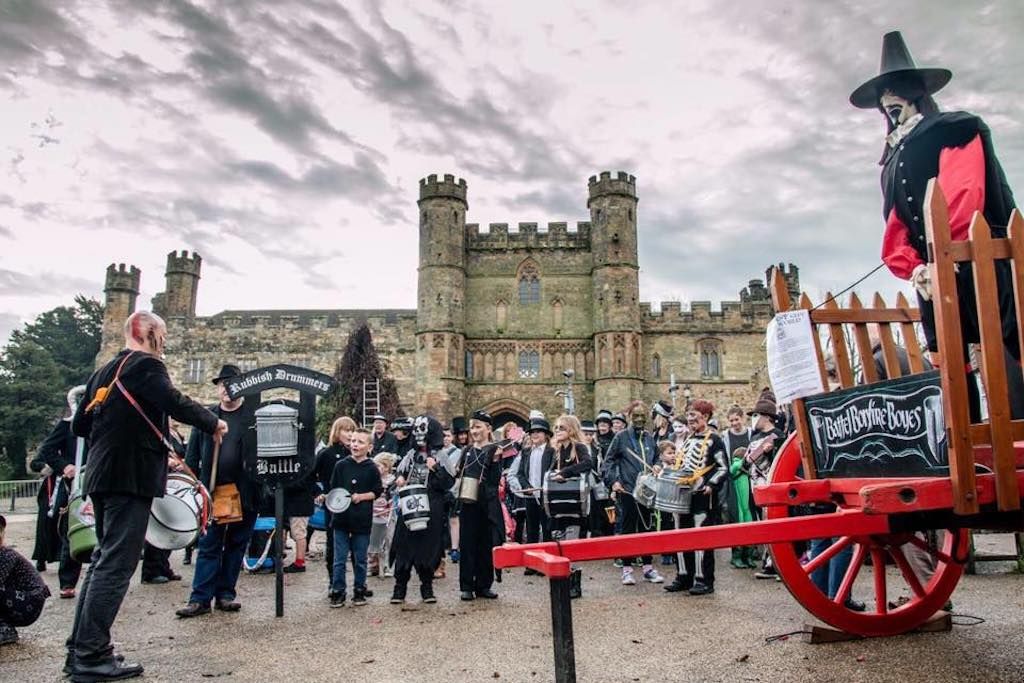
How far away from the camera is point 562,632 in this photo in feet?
8.18

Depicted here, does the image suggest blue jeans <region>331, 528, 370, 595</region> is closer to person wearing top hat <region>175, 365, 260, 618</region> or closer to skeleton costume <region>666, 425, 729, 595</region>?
person wearing top hat <region>175, 365, 260, 618</region>

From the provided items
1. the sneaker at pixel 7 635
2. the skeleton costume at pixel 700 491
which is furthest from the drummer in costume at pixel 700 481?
the sneaker at pixel 7 635

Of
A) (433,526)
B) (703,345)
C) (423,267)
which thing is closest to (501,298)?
(423,267)

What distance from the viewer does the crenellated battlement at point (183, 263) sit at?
42781mm

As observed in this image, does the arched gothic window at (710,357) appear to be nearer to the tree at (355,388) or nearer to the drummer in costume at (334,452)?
the tree at (355,388)

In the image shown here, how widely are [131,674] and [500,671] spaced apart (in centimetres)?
231

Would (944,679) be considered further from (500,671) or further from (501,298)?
(501,298)

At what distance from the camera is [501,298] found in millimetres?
37938

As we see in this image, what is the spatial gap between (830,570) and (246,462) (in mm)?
5215

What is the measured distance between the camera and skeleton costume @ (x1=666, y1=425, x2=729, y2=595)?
723 centimetres

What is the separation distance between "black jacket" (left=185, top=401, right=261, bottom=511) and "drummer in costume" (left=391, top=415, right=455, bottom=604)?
1452 millimetres

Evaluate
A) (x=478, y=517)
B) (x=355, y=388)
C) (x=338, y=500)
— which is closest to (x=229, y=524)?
(x=338, y=500)

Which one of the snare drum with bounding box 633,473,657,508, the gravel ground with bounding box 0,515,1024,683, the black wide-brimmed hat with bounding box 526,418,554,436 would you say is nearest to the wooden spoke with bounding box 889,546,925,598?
the gravel ground with bounding box 0,515,1024,683

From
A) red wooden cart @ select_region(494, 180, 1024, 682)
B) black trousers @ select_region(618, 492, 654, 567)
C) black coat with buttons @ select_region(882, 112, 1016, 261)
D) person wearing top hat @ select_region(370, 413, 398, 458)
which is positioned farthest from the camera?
person wearing top hat @ select_region(370, 413, 398, 458)
